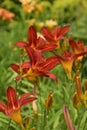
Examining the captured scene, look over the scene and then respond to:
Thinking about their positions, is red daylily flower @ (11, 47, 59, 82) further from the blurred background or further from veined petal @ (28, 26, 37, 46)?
the blurred background

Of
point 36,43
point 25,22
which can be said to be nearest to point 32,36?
point 36,43

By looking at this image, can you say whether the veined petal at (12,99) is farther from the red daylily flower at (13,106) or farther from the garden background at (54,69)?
the garden background at (54,69)

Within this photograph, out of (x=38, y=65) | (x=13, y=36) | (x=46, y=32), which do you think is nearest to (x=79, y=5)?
(x=13, y=36)

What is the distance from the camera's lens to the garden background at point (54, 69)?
200 centimetres

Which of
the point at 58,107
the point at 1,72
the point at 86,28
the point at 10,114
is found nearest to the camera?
the point at 10,114

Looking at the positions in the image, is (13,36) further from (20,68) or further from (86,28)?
(20,68)

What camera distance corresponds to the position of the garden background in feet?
6.57

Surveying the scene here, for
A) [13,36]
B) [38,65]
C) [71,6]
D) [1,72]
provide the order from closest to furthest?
[38,65], [1,72], [13,36], [71,6]

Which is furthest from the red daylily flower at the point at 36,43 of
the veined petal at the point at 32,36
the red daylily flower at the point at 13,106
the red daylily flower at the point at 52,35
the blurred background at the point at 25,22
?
the blurred background at the point at 25,22

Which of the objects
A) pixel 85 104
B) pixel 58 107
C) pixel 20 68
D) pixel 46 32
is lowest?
pixel 58 107

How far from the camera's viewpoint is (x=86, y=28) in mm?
3732

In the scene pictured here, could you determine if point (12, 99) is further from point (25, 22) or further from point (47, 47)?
point (25, 22)

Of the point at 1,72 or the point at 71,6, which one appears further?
the point at 71,6

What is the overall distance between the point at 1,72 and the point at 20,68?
3.67ft
